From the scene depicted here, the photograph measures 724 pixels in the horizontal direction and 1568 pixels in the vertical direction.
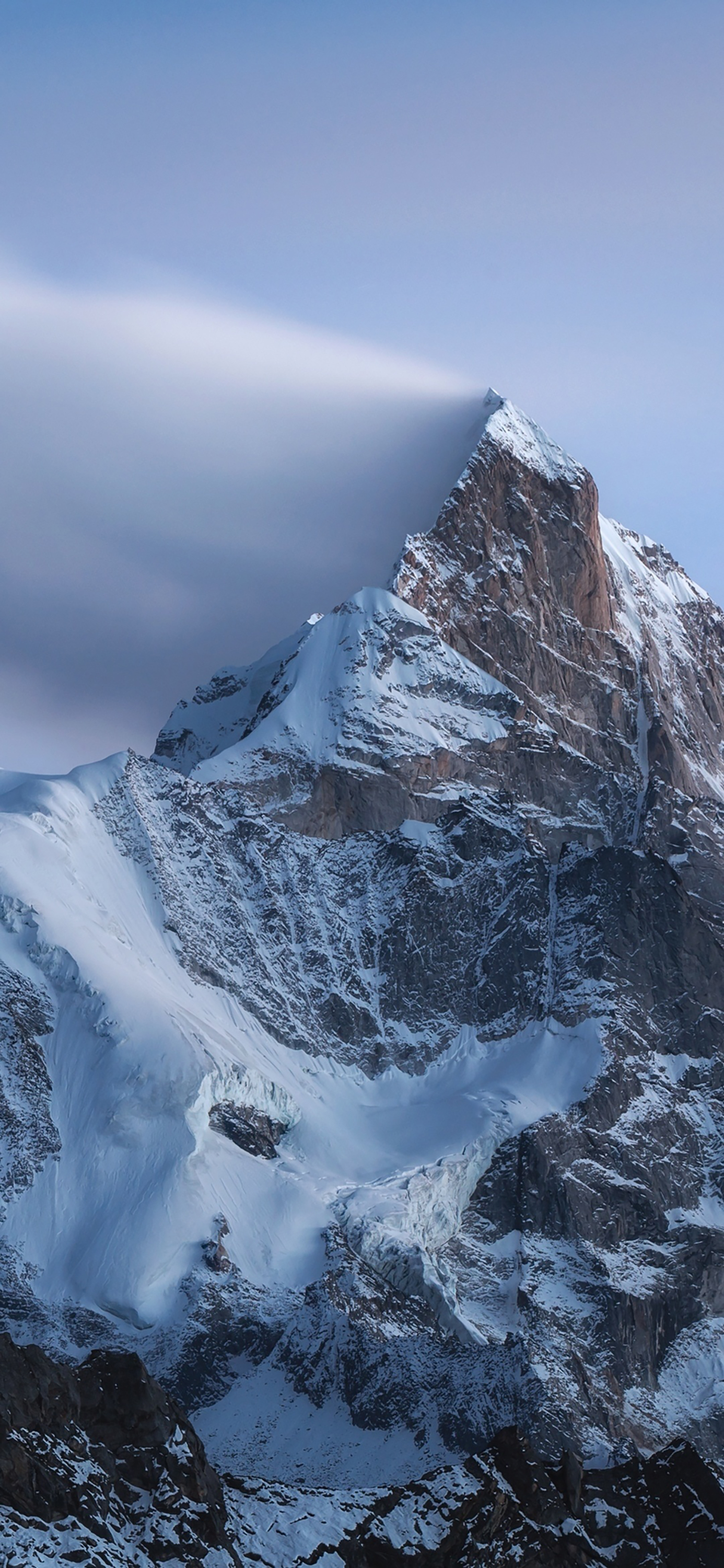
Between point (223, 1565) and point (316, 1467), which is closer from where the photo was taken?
point (223, 1565)

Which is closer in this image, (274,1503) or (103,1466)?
(103,1466)

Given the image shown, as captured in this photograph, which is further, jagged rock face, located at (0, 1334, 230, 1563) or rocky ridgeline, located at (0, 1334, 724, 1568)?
rocky ridgeline, located at (0, 1334, 724, 1568)

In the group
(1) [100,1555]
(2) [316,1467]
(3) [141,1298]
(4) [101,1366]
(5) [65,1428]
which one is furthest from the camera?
(3) [141,1298]

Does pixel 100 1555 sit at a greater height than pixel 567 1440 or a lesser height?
lesser

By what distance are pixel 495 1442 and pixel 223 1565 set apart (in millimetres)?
19037

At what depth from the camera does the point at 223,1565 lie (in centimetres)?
10769

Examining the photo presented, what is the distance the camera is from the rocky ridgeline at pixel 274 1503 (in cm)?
10512

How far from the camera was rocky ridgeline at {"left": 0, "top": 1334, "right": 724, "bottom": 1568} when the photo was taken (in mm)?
105125

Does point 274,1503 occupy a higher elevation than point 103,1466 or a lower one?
higher

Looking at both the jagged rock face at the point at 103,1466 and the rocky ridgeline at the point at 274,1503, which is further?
the rocky ridgeline at the point at 274,1503

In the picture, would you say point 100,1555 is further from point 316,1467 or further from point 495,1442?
point 316,1467

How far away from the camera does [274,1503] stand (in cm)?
11662

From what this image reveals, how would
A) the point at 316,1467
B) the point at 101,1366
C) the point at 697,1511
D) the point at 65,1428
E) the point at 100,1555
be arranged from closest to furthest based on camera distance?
the point at 100,1555 < the point at 65,1428 < the point at 697,1511 < the point at 101,1366 < the point at 316,1467

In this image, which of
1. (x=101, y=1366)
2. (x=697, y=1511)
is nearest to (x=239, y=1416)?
(x=101, y=1366)
